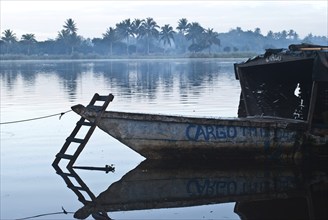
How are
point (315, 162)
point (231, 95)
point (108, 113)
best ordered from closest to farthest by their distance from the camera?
point (108, 113) < point (315, 162) < point (231, 95)

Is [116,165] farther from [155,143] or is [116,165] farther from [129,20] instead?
[129,20]

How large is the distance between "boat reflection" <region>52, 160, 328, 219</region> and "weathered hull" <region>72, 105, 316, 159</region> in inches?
10.1

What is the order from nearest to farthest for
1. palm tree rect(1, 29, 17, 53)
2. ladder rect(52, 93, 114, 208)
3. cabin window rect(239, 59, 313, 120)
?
ladder rect(52, 93, 114, 208)
cabin window rect(239, 59, 313, 120)
palm tree rect(1, 29, 17, 53)

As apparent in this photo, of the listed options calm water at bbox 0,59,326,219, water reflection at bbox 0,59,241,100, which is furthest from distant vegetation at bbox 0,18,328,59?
calm water at bbox 0,59,326,219

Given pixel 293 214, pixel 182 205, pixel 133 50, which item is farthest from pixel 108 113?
pixel 133 50

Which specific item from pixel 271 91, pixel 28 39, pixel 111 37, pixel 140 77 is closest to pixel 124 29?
pixel 111 37

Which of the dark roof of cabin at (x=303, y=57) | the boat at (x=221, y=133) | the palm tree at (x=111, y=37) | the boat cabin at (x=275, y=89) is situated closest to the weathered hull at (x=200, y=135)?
the boat at (x=221, y=133)

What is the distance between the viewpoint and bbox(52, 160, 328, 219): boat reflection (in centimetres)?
855

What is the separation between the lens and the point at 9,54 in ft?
447

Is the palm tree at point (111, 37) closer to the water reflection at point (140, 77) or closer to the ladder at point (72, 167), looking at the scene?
the water reflection at point (140, 77)

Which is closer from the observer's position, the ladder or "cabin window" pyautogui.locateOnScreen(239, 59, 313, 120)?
the ladder

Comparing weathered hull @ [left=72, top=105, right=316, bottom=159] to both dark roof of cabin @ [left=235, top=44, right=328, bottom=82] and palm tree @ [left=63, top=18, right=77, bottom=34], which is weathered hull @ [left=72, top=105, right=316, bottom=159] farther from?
palm tree @ [left=63, top=18, right=77, bottom=34]

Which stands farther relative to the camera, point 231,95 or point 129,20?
point 129,20

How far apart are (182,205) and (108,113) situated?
285cm
